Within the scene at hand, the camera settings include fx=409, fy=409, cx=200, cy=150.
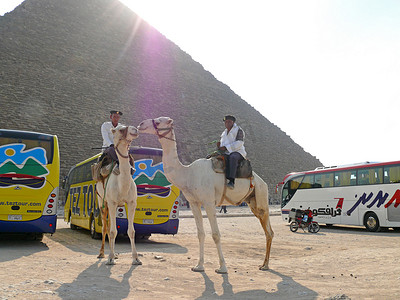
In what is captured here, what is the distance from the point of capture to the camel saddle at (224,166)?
5.66 m

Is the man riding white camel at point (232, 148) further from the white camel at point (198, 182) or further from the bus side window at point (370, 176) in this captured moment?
the bus side window at point (370, 176)

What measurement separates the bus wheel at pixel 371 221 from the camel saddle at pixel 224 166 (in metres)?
9.77

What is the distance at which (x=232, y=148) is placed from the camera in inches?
229

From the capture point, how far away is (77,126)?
50.5m

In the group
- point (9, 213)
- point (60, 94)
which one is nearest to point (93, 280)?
point (9, 213)

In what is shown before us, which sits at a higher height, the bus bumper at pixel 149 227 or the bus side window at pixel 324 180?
the bus side window at pixel 324 180

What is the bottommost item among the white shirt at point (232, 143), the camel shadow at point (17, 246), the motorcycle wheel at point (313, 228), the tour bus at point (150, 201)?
the camel shadow at point (17, 246)

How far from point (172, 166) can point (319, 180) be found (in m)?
11.7

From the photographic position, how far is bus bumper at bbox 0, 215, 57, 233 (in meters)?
8.30

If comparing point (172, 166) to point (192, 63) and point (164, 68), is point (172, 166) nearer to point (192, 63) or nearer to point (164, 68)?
point (164, 68)

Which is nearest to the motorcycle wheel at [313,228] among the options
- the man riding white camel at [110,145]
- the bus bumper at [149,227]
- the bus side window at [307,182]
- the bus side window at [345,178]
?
the bus side window at [345,178]

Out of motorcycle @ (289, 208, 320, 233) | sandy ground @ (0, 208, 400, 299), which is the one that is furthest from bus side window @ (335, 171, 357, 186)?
sandy ground @ (0, 208, 400, 299)

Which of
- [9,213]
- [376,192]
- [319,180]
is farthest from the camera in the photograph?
[319,180]

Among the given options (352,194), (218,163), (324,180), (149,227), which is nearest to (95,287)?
Answer: (218,163)
